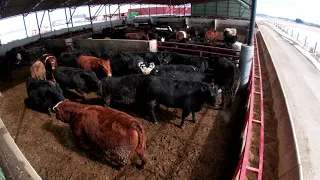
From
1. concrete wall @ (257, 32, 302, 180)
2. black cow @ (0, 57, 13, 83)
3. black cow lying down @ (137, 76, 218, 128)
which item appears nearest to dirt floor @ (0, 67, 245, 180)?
black cow lying down @ (137, 76, 218, 128)

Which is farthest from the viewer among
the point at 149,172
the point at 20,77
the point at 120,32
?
the point at 120,32

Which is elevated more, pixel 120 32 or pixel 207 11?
pixel 207 11

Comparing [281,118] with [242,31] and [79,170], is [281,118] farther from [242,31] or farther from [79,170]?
[242,31]

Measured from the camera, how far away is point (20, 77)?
11039mm

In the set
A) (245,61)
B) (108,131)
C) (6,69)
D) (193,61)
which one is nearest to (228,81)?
(245,61)

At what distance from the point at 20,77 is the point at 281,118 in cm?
1136

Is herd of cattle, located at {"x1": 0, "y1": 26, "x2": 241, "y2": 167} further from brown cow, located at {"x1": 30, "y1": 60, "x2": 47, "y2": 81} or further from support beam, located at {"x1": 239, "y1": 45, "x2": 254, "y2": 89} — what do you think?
support beam, located at {"x1": 239, "y1": 45, "x2": 254, "y2": 89}

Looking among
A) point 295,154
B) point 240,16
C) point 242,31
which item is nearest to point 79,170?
point 295,154

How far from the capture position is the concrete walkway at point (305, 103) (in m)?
5.70

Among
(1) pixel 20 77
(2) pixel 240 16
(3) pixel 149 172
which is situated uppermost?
(2) pixel 240 16

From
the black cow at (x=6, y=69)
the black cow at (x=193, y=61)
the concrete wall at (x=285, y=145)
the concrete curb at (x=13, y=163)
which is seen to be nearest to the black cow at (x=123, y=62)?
the black cow at (x=193, y=61)

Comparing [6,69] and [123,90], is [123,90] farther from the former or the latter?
[6,69]

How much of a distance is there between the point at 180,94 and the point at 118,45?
646 centimetres

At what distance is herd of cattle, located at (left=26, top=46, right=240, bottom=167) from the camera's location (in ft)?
14.8
